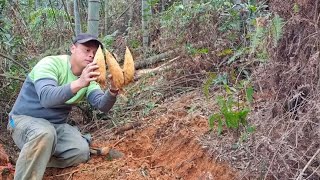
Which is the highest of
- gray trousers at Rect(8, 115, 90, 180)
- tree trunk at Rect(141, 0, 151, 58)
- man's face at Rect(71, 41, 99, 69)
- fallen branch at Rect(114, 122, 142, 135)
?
man's face at Rect(71, 41, 99, 69)

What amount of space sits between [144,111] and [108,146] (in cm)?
70

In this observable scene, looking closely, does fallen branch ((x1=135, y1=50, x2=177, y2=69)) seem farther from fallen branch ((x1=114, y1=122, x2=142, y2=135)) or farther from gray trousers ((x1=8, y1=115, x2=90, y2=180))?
gray trousers ((x1=8, y1=115, x2=90, y2=180))

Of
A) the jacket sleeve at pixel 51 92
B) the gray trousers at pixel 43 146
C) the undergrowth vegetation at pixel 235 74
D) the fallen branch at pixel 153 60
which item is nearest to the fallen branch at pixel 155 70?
the undergrowth vegetation at pixel 235 74

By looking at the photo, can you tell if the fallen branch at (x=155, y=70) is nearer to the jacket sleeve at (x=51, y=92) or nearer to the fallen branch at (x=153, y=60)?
the fallen branch at (x=153, y=60)

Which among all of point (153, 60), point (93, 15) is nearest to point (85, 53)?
point (93, 15)

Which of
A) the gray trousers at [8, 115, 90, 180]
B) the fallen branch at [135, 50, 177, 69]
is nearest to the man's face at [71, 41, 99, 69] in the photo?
the gray trousers at [8, 115, 90, 180]

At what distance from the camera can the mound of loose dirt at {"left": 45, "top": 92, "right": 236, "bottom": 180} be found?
3352 mm

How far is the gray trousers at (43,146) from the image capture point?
3.31m

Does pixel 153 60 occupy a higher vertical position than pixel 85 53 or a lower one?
lower

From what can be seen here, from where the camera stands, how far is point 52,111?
367cm

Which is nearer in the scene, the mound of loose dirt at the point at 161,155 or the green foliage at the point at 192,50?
the mound of loose dirt at the point at 161,155

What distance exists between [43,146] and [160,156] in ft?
3.25

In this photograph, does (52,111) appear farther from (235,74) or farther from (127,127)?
(235,74)

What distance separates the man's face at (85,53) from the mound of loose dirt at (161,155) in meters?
0.86
